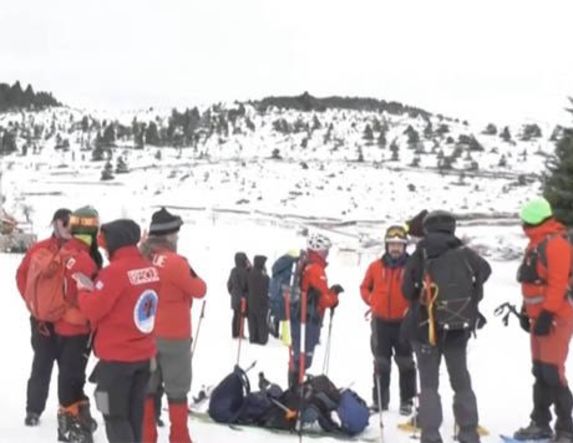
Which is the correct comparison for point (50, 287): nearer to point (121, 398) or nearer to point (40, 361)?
point (40, 361)

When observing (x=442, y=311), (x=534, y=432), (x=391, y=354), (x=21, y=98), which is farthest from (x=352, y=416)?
(x=21, y=98)

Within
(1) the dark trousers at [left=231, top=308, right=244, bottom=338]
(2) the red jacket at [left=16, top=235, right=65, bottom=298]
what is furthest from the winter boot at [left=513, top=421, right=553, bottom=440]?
(1) the dark trousers at [left=231, top=308, right=244, bottom=338]

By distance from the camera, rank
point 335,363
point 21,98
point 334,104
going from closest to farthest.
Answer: point 335,363 → point 334,104 → point 21,98

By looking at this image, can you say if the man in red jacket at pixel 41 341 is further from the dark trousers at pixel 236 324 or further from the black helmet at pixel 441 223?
the dark trousers at pixel 236 324

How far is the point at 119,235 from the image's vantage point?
458 centimetres

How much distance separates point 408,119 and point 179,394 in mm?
82252

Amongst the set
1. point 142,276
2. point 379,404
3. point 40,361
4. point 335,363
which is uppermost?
point 142,276

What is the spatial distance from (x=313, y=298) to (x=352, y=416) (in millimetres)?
1115

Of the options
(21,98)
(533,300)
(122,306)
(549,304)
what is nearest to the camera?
(122,306)

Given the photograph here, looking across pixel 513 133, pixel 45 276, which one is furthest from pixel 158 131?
pixel 45 276

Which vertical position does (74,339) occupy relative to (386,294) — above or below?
below

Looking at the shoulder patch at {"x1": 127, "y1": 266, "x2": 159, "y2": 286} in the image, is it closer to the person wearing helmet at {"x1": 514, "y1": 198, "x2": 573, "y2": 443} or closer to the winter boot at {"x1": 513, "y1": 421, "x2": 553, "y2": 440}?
the person wearing helmet at {"x1": 514, "y1": 198, "x2": 573, "y2": 443}

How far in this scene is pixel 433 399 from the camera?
561 centimetres

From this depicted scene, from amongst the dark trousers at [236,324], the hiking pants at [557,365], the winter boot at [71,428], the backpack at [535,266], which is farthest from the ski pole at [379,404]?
the dark trousers at [236,324]
